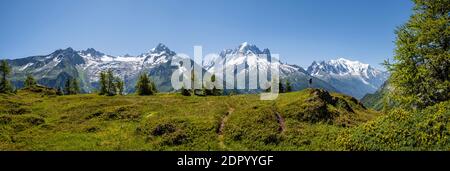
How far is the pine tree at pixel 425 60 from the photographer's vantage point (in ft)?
97.1

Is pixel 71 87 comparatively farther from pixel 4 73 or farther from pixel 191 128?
pixel 191 128

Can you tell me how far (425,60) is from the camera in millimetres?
30781

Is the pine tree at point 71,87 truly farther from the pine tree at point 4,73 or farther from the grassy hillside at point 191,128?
the grassy hillside at point 191,128

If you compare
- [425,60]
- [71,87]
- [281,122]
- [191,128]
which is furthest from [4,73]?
[425,60]

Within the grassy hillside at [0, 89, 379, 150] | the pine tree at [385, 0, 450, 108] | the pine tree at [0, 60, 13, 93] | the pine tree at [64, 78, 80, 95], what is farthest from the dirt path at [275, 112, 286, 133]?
the pine tree at [64, 78, 80, 95]

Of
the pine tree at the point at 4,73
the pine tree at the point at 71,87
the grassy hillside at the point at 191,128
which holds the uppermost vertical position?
the pine tree at the point at 4,73

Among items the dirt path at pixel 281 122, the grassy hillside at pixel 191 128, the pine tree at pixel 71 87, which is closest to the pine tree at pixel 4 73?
the pine tree at pixel 71 87

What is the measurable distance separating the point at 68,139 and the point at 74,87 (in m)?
126

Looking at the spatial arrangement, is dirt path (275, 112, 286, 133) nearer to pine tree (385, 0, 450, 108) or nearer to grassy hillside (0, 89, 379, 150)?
grassy hillside (0, 89, 379, 150)

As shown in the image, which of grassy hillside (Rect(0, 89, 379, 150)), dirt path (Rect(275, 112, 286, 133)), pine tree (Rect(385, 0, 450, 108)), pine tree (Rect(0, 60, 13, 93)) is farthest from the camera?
pine tree (Rect(0, 60, 13, 93))

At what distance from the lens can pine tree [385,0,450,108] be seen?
97.1 ft

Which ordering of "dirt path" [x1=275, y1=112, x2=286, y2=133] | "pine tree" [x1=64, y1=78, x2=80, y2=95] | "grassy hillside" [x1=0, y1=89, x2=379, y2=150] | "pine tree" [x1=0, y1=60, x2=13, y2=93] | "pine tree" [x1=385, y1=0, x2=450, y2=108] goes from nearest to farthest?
"pine tree" [x1=385, y1=0, x2=450, y2=108], "grassy hillside" [x1=0, y1=89, x2=379, y2=150], "dirt path" [x1=275, y1=112, x2=286, y2=133], "pine tree" [x1=0, y1=60, x2=13, y2=93], "pine tree" [x1=64, y1=78, x2=80, y2=95]
